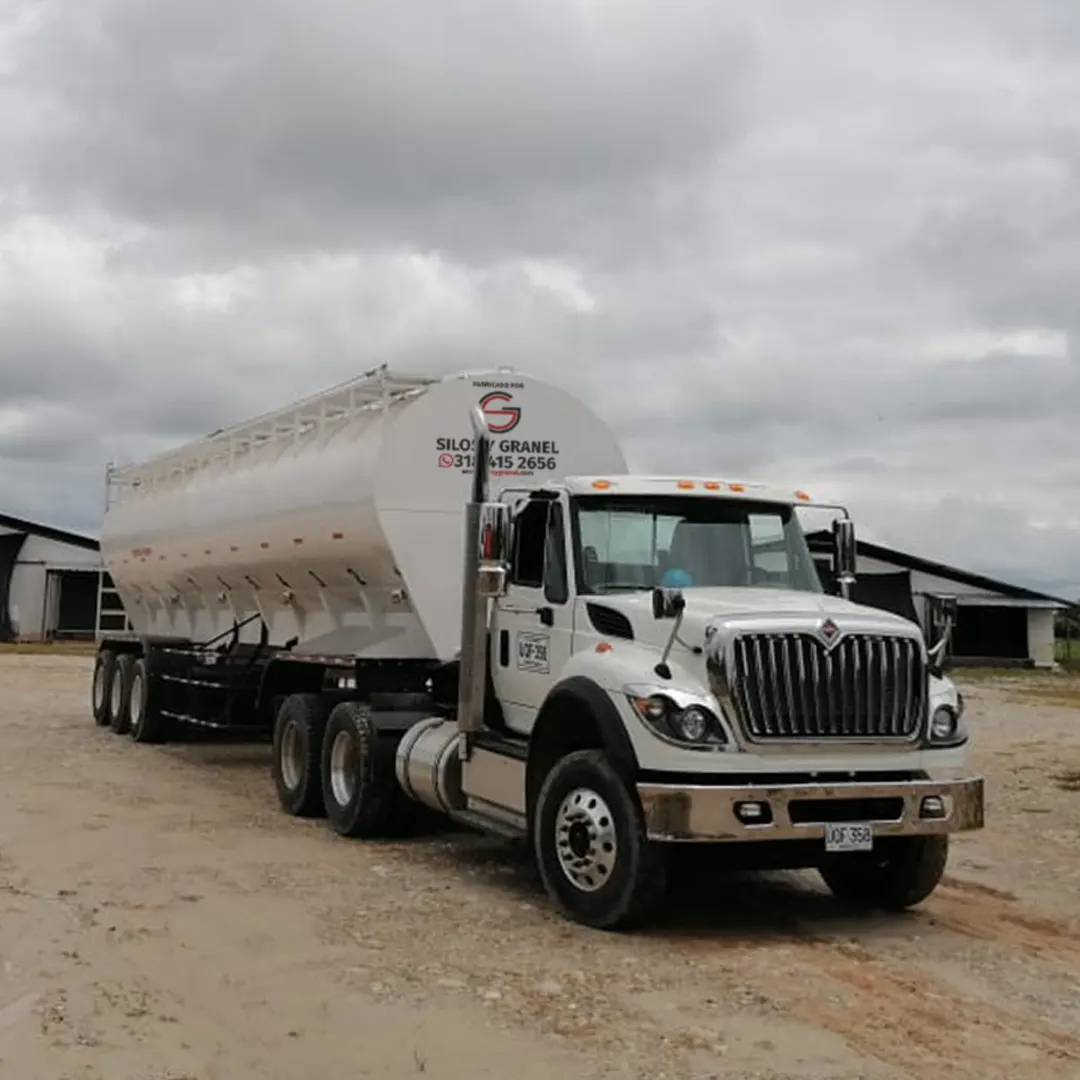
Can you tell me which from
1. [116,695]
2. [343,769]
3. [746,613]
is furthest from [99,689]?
[746,613]

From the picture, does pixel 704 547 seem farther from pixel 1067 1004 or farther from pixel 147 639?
pixel 147 639

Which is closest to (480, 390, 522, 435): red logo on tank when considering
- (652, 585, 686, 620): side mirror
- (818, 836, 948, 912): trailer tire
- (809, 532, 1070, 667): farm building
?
(652, 585, 686, 620): side mirror

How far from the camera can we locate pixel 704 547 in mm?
9734

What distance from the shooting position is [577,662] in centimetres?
893

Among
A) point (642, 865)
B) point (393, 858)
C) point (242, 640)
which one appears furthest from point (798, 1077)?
point (242, 640)

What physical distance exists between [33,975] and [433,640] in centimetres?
496

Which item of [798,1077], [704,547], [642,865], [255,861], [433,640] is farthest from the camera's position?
[433,640]

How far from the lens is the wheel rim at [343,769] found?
11.8 metres

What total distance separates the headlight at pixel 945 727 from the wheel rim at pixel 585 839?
203cm

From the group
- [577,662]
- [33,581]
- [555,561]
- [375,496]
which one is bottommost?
[577,662]

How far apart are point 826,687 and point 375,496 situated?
4.65 meters

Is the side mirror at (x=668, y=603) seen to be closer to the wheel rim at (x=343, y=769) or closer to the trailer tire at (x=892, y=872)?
the trailer tire at (x=892, y=872)

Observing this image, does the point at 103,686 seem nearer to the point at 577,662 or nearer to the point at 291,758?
the point at 291,758

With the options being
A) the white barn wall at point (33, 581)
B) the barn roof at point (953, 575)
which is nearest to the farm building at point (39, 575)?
the white barn wall at point (33, 581)
